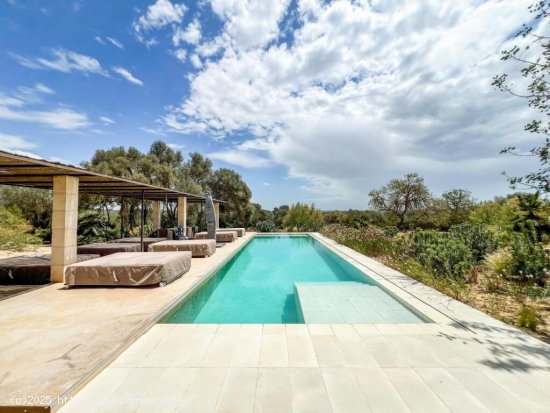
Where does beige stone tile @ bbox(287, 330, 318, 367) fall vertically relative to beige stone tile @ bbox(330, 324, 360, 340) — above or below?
above

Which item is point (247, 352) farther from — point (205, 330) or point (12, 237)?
point (12, 237)

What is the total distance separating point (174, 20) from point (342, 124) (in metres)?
8.37

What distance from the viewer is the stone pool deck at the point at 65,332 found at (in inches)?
82.2

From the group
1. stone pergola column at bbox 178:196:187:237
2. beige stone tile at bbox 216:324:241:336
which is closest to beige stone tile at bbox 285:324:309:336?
beige stone tile at bbox 216:324:241:336

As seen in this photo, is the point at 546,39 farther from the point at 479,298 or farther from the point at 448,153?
the point at 448,153

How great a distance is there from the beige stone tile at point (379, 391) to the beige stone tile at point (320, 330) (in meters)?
0.80

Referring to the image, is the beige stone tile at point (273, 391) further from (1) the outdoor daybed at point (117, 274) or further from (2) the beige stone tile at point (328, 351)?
(1) the outdoor daybed at point (117, 274)

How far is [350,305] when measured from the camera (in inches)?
173

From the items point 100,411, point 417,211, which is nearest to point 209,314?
point 100,411

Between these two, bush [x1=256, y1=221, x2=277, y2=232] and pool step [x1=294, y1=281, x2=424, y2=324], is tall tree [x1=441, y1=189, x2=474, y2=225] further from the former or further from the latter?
pool step [x1=294, y1=281, x2=424, y2=324]

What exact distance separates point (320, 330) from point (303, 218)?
18329mm

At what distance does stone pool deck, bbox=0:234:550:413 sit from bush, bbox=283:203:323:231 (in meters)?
17.5

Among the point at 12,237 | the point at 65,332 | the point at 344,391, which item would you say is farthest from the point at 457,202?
the point at 12,237

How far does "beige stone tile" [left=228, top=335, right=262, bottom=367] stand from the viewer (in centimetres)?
245
